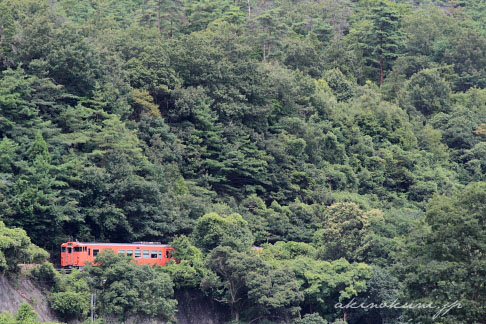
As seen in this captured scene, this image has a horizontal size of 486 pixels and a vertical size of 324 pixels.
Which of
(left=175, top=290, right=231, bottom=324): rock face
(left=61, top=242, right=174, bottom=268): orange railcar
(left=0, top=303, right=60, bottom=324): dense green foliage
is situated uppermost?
(left=0, top=303, right=60, bottom=324): dense green foliage

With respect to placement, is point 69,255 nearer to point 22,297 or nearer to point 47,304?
point 47,304

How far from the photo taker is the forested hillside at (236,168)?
127 ft

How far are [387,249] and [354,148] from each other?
1431 cm

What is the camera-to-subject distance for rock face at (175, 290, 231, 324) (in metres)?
43.0

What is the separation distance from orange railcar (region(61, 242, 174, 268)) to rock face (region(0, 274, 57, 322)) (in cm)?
269

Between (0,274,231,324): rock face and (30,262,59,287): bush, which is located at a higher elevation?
(30,262,59,287): bush

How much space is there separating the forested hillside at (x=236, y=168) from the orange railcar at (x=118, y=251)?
98cm

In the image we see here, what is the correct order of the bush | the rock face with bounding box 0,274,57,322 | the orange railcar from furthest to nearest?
the orange railcar, the bush, the rock face with bounding box 0,274,57,322

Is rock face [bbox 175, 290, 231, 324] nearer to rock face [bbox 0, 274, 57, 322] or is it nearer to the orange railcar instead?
the orange railcar

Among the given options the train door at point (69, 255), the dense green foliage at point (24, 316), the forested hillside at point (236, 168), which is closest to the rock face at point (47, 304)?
the forested hillside at point (236, 168)

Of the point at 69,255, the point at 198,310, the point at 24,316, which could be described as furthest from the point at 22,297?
the point at 198,310

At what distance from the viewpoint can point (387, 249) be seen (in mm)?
47406

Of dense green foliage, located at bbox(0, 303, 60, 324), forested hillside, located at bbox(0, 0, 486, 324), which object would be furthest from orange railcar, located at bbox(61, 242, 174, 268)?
dense green foliage, located at bbox(0, 303, 60, 324)

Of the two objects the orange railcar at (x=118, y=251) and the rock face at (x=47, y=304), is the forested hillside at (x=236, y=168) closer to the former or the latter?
the rock face at (x=47, y=304)
